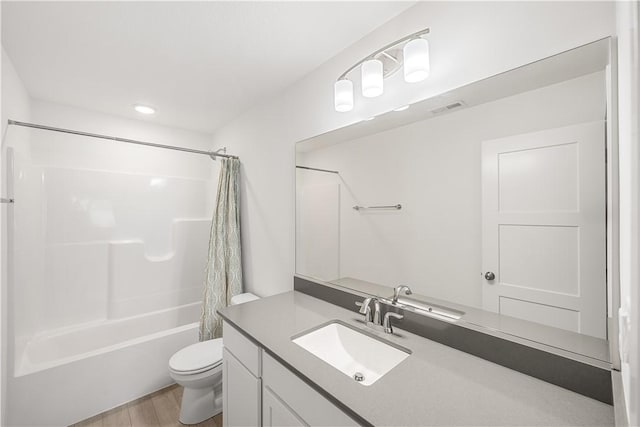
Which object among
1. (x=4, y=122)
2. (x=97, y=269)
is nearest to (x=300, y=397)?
(x=4, y=122)

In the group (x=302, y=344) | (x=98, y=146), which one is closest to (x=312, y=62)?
(x=302, y=344)

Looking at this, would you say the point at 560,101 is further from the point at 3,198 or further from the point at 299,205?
the point at 3,198

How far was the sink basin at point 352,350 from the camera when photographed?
3.58 feet

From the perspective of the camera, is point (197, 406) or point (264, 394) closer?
point (264, 394)

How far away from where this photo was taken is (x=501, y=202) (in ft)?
3.24

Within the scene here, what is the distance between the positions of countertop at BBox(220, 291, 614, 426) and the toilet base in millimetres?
1116

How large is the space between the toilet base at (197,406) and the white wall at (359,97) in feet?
2.61

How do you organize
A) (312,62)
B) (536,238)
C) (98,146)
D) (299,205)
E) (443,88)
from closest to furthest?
(536,238)
(443,88)
(312,62)
(299,205)
(98,146)

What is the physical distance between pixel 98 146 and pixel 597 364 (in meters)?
3.54

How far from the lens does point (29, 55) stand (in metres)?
1.59

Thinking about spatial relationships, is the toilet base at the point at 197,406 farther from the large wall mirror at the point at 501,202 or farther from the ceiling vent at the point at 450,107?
the ceiling vent at the point at 450,107

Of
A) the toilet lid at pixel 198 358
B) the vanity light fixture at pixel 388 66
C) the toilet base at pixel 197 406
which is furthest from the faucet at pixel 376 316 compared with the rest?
the toilet base at pixel 197 406

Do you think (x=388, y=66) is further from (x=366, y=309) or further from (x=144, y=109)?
(x=144, y=109)

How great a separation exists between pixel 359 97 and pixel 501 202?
0.93 meters
